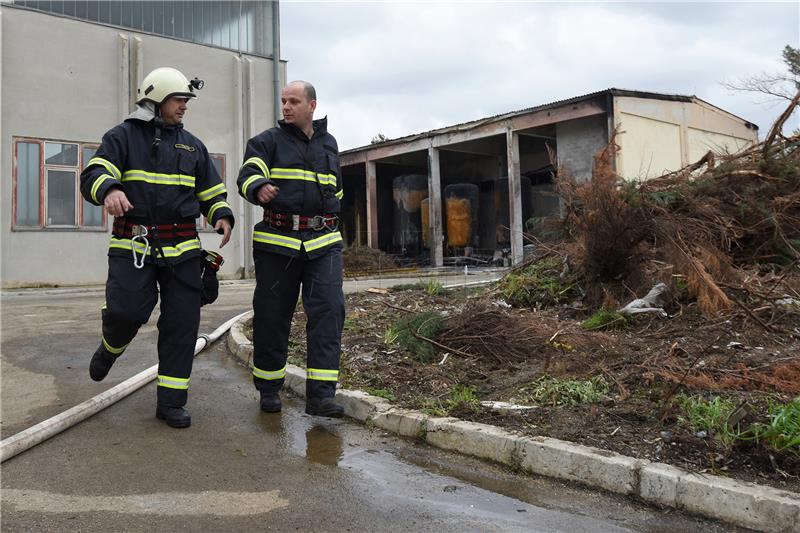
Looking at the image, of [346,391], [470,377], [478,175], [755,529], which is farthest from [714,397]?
[478,175]

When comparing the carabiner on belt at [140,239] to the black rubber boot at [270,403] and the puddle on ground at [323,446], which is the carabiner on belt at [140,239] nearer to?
the black rubber boot at [270,403]

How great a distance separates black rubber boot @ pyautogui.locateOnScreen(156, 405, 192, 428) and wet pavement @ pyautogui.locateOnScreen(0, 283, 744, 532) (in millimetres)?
50

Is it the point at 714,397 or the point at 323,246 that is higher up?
the point at 323,246

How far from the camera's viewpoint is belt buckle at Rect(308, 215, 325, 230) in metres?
3.95

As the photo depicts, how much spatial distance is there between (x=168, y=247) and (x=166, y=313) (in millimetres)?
409

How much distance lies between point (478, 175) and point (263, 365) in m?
21.3

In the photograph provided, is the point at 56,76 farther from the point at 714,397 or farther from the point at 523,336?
the point at 714,397

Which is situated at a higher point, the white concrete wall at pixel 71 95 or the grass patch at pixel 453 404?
the white concrete wall at pixel 71 95

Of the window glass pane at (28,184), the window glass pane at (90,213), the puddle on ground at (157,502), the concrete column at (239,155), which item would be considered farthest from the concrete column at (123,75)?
the puddle on ground at (157,502)

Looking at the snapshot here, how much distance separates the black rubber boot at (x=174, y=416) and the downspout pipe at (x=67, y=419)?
40 centimetres

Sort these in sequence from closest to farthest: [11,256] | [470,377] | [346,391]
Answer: [346,391] → [470,377] → [11,256]

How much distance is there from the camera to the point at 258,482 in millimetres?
2812

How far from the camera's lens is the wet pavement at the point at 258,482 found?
2.44m

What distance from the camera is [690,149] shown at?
17.5 m
